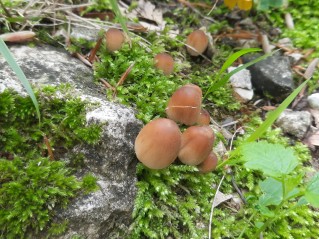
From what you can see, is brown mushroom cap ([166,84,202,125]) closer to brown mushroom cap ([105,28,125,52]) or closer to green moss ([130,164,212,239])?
green moss ([130,164,212,239])

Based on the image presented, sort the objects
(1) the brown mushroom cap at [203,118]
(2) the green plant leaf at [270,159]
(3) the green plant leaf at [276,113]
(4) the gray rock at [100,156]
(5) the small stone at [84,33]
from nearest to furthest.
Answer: (2) the green plant leaf at [270,159] → (4) the gray rock at [100,156] → (3) the green plant leaf at [276,113] → (1) the brown mushroom cap at [203,118] → (5) the small stone at [84,33]

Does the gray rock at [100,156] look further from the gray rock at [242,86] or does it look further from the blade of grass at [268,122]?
the gray rock at [242,86]

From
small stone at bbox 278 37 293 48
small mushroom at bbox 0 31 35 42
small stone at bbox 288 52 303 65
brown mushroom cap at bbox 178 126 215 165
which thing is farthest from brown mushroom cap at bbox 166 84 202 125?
small stone at bbox 278 37 293 48

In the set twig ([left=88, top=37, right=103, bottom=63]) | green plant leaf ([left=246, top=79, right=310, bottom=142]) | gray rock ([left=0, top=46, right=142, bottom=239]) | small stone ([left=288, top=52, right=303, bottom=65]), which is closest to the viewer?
gray rock ([left=0, top=46, right=142, bottom=239])

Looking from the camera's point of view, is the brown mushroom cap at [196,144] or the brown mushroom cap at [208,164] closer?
the brown mushroom cap at [196,144]

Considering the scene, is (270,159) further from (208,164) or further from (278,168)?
(208,164)

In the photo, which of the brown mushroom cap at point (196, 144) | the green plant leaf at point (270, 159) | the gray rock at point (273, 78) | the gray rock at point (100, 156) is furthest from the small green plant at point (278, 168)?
the gray rock at point (273, 78)
